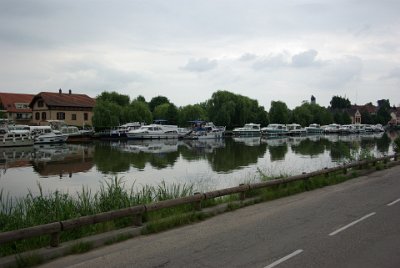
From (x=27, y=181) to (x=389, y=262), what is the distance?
78.3 ft

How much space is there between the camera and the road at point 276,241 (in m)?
7.81

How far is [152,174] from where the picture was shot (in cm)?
2964

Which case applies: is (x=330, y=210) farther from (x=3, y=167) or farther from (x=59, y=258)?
(x=3, y=167)

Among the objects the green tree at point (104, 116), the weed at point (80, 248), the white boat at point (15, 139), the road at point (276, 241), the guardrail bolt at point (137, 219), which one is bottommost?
the road at point (276, 241)

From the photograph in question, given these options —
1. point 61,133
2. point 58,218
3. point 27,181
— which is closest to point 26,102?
point 61,133

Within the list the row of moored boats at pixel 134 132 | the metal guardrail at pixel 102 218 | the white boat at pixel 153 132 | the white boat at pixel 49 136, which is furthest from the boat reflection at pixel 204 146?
the metal guardrail at pixel 102 218

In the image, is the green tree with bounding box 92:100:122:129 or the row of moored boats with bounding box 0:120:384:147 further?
the green tree with bounding box 92:100:122:129

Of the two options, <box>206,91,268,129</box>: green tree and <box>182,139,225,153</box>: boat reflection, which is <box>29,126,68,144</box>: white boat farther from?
<box>206,91,268,129</box>: green tree

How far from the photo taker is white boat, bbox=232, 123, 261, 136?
99312 millimetres

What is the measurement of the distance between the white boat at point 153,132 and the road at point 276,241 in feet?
223

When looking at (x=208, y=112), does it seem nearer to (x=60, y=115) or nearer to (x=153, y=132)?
(x=153, y=132)

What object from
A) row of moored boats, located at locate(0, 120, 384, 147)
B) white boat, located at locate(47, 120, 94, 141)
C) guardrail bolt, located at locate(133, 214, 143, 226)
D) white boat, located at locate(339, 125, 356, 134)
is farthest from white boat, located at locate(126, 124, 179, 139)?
guardrail bolt, located at locate(133, 214, 143, 226)

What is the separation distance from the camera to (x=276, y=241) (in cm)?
916

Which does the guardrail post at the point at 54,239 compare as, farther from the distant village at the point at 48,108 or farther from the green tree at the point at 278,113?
the green tree at the point at 278,113
